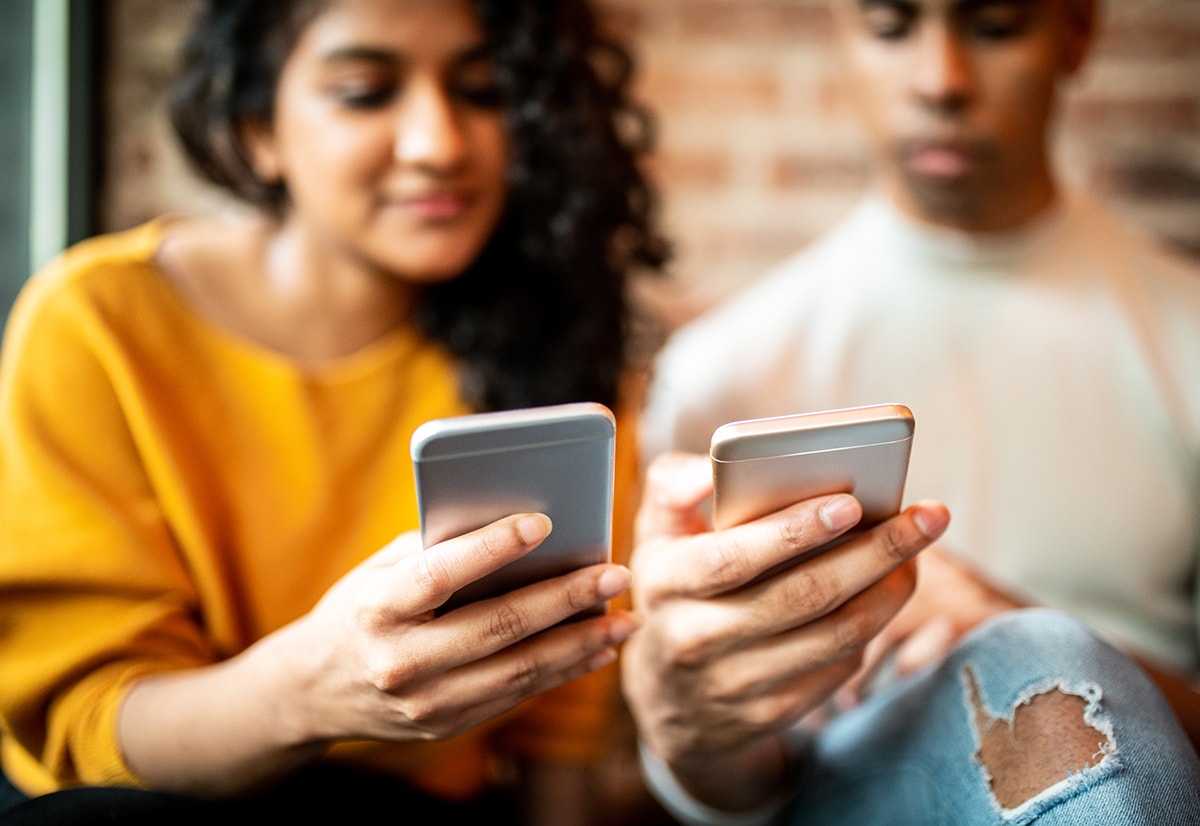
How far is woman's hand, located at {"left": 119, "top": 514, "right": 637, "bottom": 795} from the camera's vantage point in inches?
21.1

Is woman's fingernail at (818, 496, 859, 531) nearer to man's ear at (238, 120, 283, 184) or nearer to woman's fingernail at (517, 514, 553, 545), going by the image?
woman's fingernail at (517, 514, 553, 545)

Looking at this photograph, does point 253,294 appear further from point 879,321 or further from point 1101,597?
point 1101,597

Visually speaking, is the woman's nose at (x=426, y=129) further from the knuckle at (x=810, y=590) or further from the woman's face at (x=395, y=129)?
the knuckle at (x=810, y=590)

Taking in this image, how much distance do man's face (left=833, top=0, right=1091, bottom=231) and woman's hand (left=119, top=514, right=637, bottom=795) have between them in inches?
28.4

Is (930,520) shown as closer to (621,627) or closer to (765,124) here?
(621,627)

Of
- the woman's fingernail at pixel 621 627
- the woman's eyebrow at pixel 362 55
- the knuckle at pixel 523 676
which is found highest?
the woman's eyebrow at pixel 362 55

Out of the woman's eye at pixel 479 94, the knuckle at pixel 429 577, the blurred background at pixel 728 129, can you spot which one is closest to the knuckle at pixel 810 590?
the knuckle at pixel 429 577

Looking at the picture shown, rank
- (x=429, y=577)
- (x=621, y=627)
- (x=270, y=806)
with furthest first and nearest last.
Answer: (x=270, y=806) < (x=621, y=627) < (x=429, y=577)

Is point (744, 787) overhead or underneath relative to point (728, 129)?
underneath

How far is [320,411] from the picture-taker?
933 millimetres

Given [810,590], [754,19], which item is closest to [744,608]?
[810,590]

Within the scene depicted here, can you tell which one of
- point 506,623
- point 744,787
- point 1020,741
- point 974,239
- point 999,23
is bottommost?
point 744,787

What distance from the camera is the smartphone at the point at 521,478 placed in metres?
0.51

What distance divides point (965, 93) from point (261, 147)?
0.76 metres
